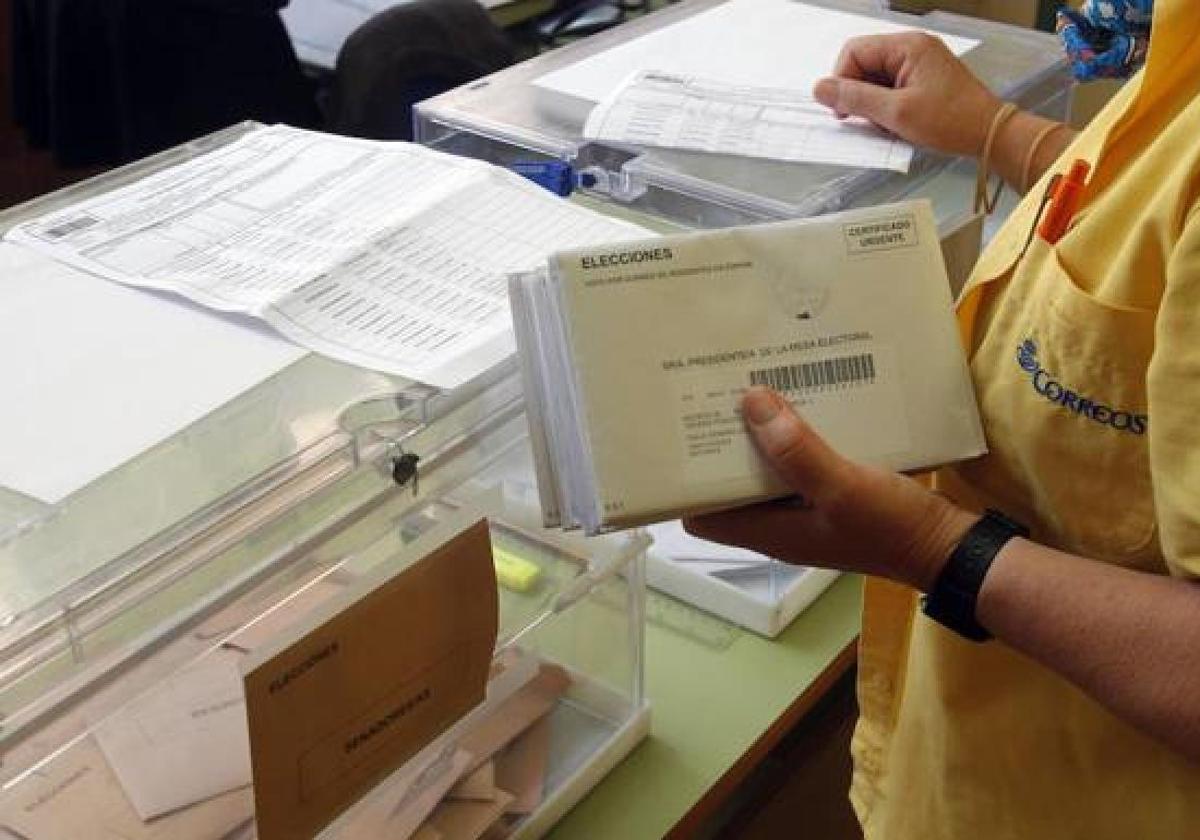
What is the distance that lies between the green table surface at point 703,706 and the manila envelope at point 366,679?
18 centimetres

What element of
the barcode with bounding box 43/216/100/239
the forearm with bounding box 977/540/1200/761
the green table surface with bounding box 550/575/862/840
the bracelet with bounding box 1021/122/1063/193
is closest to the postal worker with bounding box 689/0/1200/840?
the forearm with bounding box 977/540/1200/761

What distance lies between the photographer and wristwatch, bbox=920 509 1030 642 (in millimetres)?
647

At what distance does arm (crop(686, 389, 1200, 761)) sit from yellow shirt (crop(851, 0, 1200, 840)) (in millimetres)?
31

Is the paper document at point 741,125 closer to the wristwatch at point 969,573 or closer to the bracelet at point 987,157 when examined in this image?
the bracelet at point 987,157

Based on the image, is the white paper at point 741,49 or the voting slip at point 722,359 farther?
the white paper at point 741,49

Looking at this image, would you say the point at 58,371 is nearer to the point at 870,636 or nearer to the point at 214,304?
the point at 214,304

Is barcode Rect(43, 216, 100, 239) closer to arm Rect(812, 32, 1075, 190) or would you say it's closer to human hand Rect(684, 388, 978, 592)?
human hand Rect(684, 388, 978, 592)

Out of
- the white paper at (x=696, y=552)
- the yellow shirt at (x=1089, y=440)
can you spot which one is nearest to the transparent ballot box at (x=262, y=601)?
the white paper at (x=696, y=552)

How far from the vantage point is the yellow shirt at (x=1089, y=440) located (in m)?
0.59

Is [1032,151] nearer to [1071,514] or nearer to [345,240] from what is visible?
[1071,514]

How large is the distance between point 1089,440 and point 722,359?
7.5 inches

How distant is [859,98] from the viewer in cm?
105

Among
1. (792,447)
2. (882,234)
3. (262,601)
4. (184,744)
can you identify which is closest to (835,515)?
(792,447)

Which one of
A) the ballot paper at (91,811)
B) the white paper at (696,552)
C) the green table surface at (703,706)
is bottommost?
the green table surface at (703,706)
